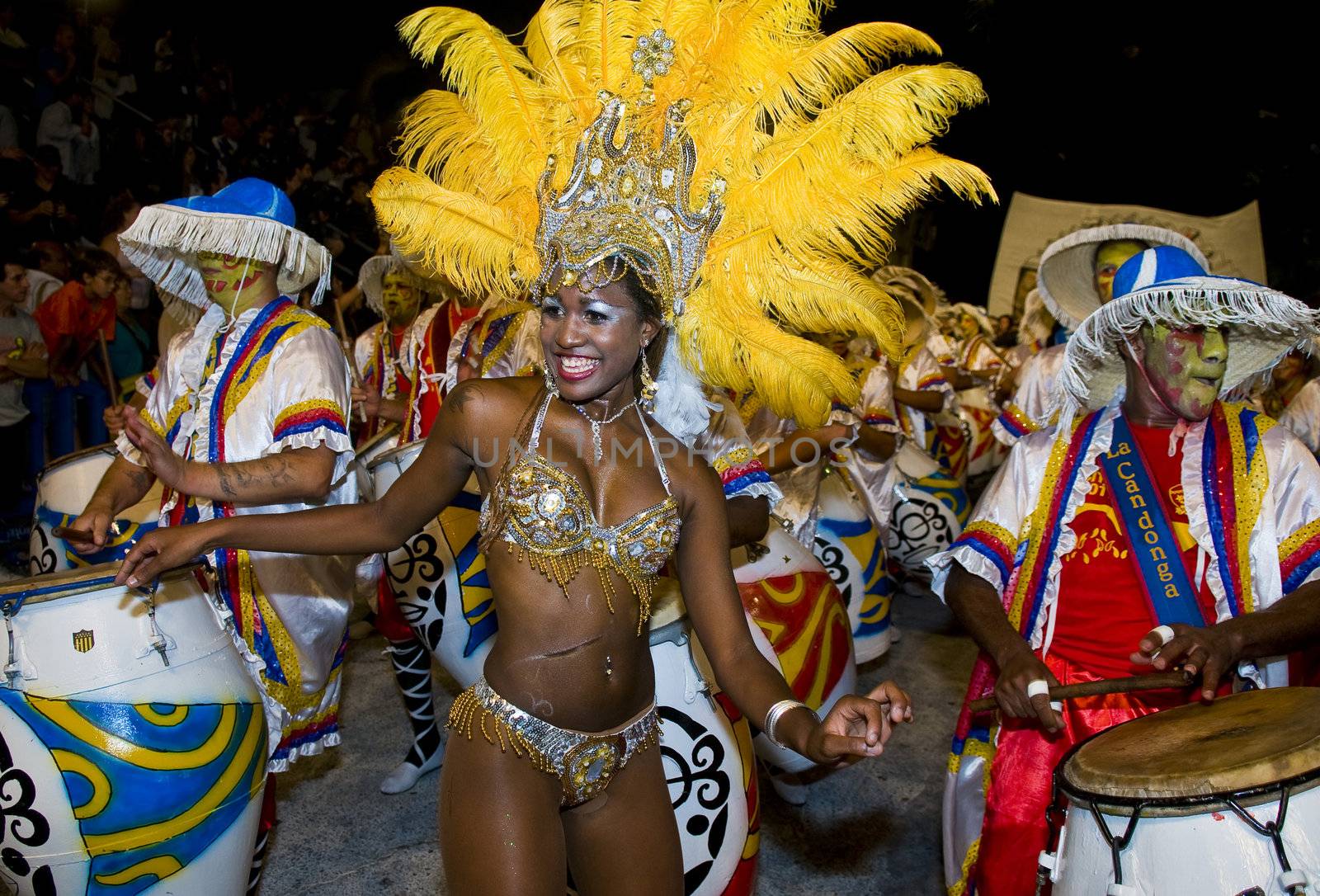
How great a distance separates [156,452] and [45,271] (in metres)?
6.59

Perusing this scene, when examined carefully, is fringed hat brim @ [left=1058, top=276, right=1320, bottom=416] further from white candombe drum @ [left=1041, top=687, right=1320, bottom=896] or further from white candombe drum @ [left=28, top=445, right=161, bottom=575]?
white candombe drum @ [left=28, top=445, right=161, bottom=575]

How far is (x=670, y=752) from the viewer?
278 cm

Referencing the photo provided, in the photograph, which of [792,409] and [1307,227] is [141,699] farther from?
[1307,227]

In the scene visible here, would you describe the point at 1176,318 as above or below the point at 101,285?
above

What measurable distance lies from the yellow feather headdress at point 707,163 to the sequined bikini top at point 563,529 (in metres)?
0.43

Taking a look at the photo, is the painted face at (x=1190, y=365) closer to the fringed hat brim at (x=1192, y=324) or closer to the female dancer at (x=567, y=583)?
the fringed hat brim at (x=1192, y=324)

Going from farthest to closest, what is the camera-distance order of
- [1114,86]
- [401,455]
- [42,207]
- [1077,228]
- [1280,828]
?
[1114,86] < [42,207] < [1077,228] < [401,455] < [1280,828]

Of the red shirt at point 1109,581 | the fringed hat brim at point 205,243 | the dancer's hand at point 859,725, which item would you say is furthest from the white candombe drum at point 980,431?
the dancer's hand at point 859,725

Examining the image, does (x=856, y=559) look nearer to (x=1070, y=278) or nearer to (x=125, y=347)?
(x=1070, y=278)

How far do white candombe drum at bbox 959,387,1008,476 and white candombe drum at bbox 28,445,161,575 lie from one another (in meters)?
7.03

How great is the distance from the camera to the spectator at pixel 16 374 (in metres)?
7.50

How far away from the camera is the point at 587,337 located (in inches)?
91.0

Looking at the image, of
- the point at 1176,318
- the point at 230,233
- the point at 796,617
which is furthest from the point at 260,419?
the point at 1176,318

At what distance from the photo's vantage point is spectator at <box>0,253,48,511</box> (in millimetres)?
7500
